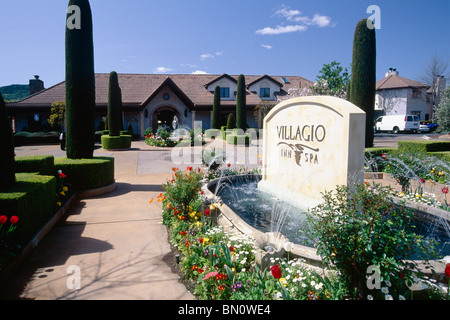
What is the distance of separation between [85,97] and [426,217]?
9.62 meters

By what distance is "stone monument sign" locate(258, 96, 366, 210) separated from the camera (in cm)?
530

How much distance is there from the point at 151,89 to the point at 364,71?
79.4 feet

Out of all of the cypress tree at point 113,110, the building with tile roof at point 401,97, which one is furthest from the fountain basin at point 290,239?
the building with tile roof at point 401,97

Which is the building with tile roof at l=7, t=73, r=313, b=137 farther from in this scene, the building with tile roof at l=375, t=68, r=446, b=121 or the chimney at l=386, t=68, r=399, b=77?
the chimney at l=386, t=68, r=399, b=77

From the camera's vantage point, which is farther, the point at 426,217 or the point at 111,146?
the point at 111,146

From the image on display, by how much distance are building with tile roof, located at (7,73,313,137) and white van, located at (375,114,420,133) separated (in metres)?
10.3

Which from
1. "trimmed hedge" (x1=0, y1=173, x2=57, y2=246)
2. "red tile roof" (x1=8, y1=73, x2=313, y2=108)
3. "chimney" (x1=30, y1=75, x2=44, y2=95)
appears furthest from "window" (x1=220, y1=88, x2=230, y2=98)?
"trimmed hedge" (x1=0, y1=173, x2=57, y2=246)

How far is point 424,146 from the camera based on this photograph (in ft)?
39.7

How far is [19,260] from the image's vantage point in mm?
4262

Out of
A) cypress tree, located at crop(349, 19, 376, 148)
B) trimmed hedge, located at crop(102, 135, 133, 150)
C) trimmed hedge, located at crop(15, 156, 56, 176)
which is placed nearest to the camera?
trimmed hedge, located at crop(15, 156, 56, 176)
